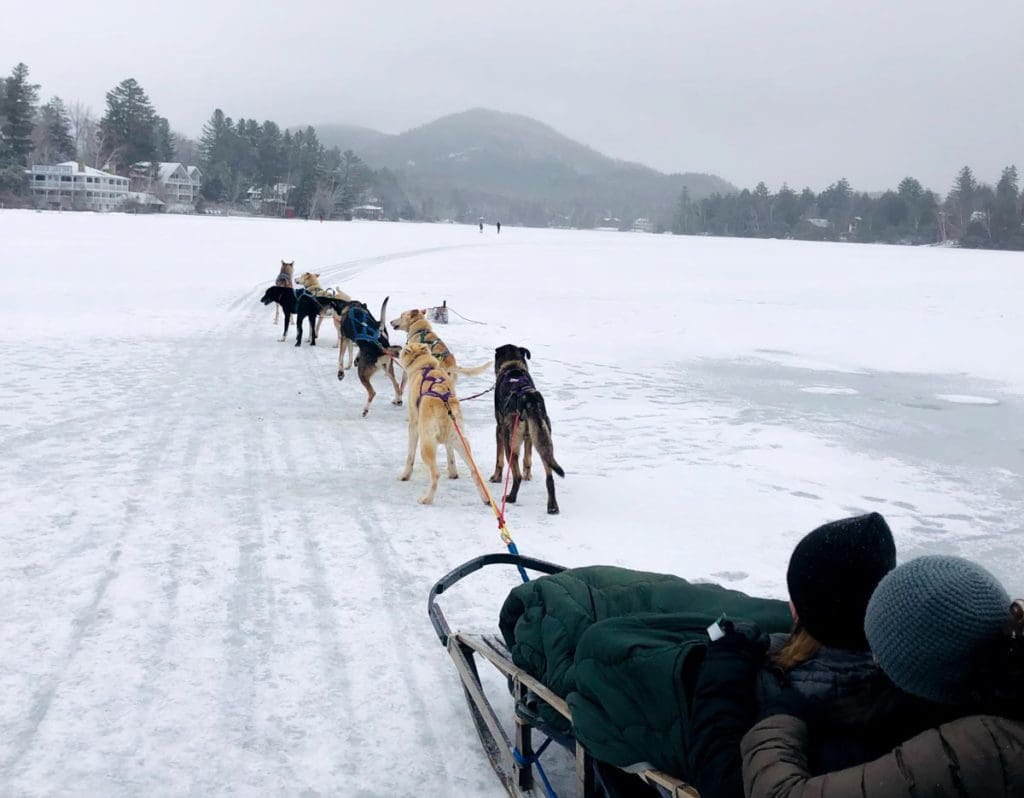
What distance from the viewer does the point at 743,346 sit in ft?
47.2

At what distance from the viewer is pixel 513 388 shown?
19.6ft

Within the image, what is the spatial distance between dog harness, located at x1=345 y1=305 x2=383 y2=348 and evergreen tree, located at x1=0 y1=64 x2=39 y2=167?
230ft

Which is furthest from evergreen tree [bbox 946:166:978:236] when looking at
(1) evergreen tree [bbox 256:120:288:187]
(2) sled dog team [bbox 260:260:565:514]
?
(2) sled dog team [bbox 260:260:565:514]

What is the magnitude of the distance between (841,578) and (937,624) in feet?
1.05

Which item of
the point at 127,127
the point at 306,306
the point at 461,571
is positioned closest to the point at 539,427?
the point at 461,571

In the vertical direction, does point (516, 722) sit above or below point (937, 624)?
below

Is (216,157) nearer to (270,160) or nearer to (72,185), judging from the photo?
(270,160)

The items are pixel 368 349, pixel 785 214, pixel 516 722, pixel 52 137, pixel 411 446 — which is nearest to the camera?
pixel 516 722

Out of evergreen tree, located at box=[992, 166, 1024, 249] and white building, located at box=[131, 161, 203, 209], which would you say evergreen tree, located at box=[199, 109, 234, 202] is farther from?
evergreen tree, located at box=[992, 166, 1024, 249]

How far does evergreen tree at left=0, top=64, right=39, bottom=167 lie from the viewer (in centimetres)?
6825

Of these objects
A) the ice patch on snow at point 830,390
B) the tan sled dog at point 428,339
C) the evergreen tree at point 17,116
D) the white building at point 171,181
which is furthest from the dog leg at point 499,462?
the white building at point 171,181

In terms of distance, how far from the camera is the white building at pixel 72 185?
74.2 meters

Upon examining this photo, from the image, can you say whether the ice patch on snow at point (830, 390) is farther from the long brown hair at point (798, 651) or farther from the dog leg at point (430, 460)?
A: the long brown hair at point (798, 651)

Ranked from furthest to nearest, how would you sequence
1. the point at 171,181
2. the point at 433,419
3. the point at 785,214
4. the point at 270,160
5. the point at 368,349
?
1. the point at 785,214
2. the point at 270,160
3. the point at 171,181
4. the point at 368,349
5. the point at 433,419
